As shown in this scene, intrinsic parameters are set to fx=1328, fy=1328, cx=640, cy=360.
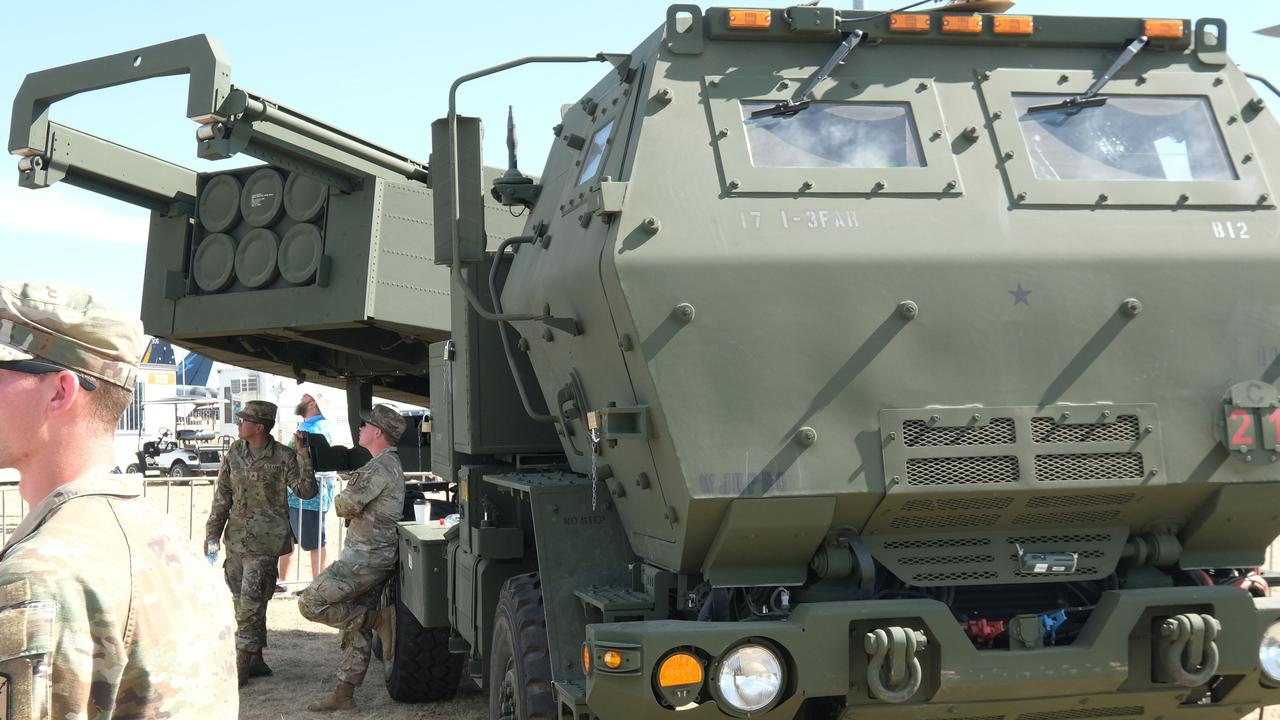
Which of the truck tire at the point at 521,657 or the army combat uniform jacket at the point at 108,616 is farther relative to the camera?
the truck tire at the point at 521,657

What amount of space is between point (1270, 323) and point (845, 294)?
4.85 ft

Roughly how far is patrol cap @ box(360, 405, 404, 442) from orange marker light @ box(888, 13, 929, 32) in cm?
407

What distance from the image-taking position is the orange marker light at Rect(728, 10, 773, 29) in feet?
15.5

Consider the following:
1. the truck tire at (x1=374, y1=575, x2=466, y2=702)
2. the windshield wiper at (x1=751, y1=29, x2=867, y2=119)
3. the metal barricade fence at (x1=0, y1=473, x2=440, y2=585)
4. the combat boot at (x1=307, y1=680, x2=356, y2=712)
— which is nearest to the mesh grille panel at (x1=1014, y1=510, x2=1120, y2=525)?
the windshield wiper at (x1=751, y1=29, x2=867, y2=119)

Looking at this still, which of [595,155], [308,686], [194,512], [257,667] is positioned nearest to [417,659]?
[308,686]

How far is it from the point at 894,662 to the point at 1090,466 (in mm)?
966

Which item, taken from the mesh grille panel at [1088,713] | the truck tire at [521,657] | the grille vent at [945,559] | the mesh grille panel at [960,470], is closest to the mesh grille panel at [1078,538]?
the grille vent at [945,559]

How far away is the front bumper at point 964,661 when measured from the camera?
4137 mm

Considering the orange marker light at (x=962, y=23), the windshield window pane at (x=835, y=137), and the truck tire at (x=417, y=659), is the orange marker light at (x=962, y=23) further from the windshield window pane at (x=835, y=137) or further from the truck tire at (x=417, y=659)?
the truck tire at (x=417, y=659)

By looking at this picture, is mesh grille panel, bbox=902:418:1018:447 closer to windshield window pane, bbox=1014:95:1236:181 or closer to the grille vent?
the grille vent

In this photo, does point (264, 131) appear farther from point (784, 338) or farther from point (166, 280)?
point (784, 338)

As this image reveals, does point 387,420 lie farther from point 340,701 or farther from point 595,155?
point 595,155

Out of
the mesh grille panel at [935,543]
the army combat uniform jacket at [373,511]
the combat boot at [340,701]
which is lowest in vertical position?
the combat boot at [340,701]

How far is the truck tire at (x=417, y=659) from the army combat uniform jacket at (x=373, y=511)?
0.23 metres
